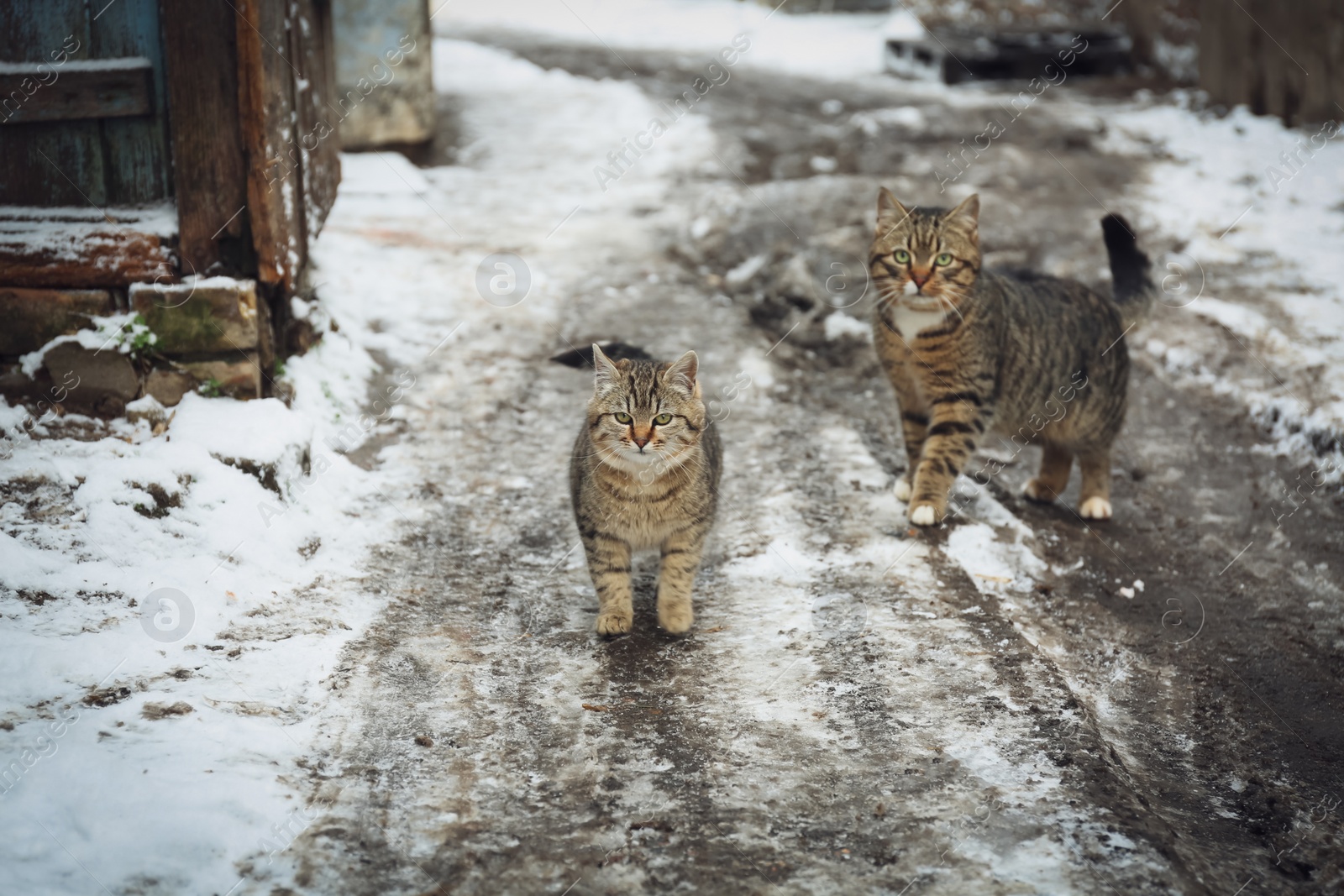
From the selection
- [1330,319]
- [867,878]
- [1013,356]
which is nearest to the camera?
[867,878]

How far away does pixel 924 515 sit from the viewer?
16.7 feet

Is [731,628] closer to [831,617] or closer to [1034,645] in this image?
[831,617]

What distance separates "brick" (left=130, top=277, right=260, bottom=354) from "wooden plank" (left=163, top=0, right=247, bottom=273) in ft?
0.57

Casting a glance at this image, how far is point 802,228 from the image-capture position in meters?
A: 8.08

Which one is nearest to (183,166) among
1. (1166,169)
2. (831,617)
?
(831,617)

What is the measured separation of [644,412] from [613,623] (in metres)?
0.84

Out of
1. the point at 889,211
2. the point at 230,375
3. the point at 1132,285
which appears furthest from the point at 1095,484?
the point at 230,375

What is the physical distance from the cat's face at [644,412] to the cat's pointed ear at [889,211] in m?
1.60

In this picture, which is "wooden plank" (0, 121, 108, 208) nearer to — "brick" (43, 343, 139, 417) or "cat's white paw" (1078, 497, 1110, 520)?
"brick" (43, 343, 139, 417)

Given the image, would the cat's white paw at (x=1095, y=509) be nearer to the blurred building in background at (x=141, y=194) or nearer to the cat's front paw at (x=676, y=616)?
the cat's front paw at (x=676, y=616)

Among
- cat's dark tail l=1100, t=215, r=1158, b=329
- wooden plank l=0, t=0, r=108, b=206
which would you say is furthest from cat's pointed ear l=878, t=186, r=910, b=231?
wooden plank l=0, t=0, r=108, b=206

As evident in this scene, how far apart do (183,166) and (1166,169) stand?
8116 mm

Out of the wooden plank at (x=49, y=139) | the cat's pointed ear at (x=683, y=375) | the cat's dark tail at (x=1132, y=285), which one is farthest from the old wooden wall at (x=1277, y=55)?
the wooden plank at (x=49, y=139)

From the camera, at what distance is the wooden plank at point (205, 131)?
4844 millimetres
